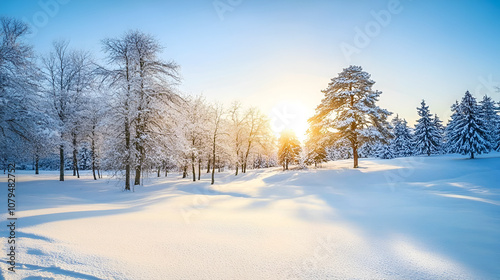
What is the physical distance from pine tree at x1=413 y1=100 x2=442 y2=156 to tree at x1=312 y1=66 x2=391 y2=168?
92.8ft

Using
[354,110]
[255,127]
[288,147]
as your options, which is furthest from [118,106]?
[288,147]

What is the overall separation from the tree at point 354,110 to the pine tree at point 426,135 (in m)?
28.3

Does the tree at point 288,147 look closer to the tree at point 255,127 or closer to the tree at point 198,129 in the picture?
the tree at point 255,127

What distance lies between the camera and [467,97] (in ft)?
83.3

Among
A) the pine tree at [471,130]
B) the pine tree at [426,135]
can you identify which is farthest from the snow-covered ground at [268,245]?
the pine tree at [426,135]

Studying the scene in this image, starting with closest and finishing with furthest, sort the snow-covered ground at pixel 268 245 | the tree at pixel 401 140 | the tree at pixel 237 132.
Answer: the snow-covered ground at pixel 268 245 → the tree at pixel 237 132 → the tree at pixel 401 140

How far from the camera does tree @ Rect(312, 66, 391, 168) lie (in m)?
19.0

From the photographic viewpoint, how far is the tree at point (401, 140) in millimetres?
47719

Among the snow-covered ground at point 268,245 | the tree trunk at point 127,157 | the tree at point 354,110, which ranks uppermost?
the tree at point 354,110

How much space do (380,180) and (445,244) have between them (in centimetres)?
1252

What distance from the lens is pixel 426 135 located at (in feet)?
128

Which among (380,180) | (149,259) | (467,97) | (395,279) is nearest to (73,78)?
(149,259)

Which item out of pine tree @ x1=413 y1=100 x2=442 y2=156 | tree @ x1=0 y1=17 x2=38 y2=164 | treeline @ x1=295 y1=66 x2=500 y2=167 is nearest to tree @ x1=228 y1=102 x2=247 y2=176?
treeline @ x1=295 y1=66 x2=500 y2=167

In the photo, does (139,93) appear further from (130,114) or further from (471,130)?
(471,130)
